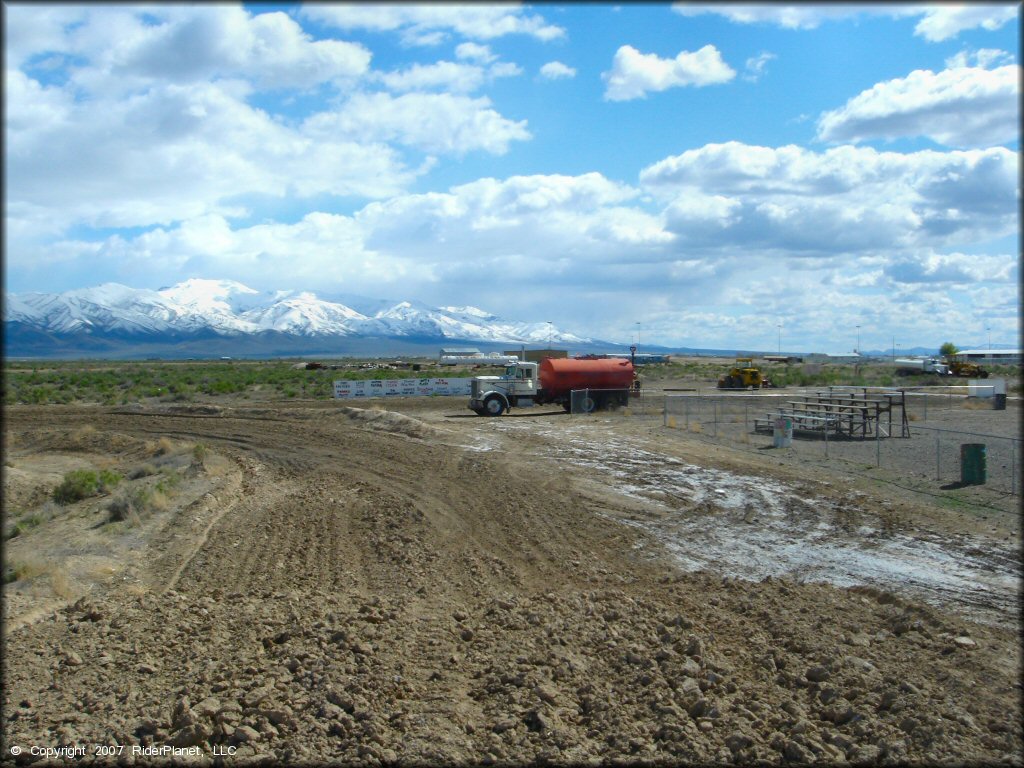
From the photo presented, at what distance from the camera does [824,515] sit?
61.8 ft

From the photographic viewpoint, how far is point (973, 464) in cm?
2186

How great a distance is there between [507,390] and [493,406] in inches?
60.6

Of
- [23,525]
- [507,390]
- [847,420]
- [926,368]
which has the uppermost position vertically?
[926,368]

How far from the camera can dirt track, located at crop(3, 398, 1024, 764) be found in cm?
→ 814

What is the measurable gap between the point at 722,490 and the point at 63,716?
16.9m

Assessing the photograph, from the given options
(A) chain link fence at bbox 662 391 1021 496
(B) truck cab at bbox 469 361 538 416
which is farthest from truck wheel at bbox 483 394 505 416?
(A) chain link fence at bbox 662 391 1021 496

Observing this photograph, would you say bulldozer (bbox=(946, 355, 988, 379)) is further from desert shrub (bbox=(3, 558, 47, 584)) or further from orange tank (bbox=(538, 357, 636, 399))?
desert shrub (bbox=(3, 558, 47, 584))

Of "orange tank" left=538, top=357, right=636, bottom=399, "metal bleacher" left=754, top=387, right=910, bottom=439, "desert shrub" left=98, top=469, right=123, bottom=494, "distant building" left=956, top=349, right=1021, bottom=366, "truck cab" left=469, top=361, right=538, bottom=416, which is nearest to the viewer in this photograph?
"desert shrub" left=98, top=469, right=123, bottom=494

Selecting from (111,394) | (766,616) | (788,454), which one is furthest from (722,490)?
(111,394)

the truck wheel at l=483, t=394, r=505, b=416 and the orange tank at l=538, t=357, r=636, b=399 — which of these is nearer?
the truck wheel at l=483, t=394, r=505, b=416

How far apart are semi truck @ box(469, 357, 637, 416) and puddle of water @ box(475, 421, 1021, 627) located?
2092cm

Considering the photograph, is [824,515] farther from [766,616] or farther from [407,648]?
[407,648]

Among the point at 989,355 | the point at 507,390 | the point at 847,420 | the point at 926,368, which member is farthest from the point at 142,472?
the point at 989,355

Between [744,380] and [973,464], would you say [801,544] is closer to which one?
[973,464]
